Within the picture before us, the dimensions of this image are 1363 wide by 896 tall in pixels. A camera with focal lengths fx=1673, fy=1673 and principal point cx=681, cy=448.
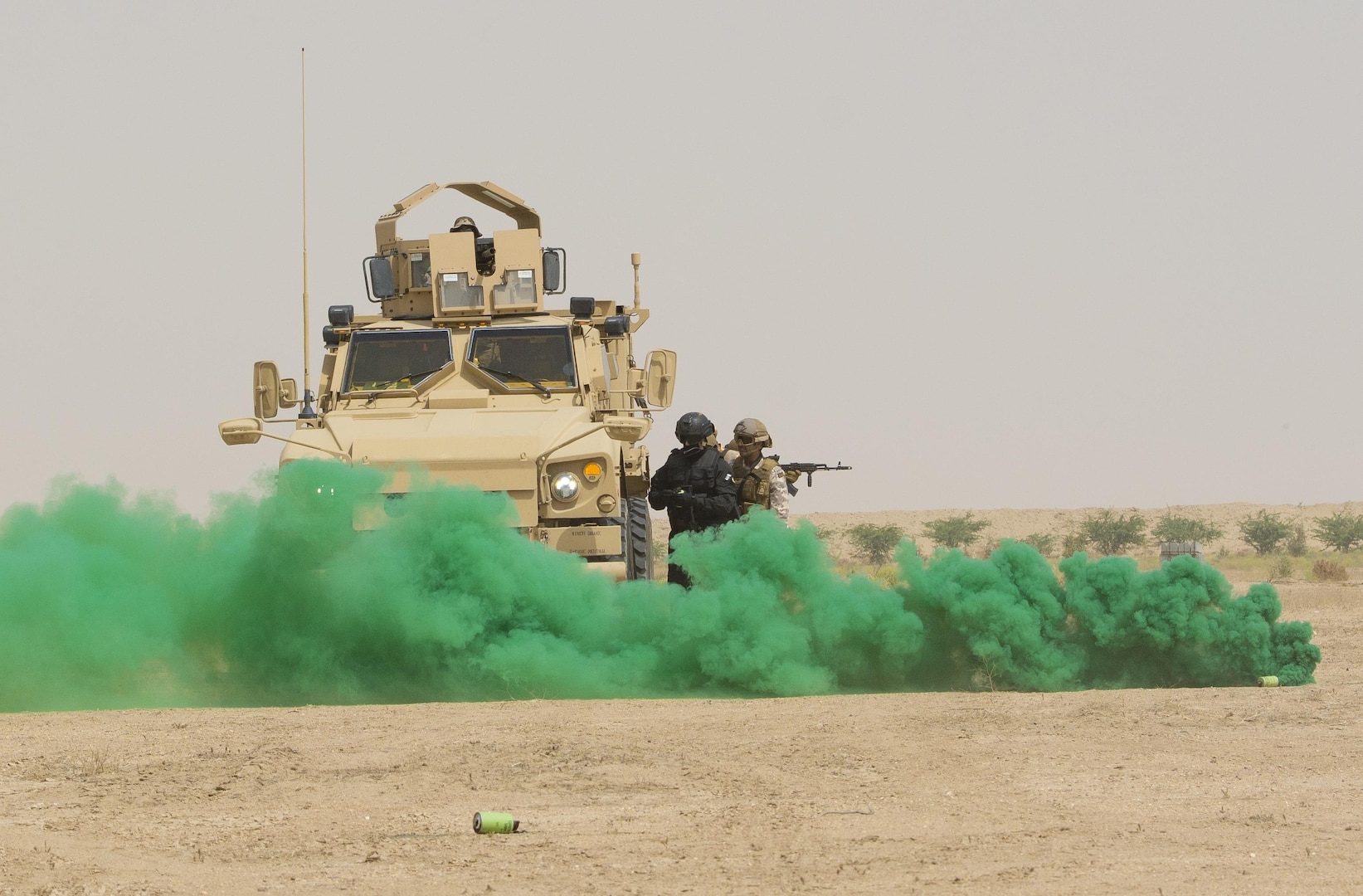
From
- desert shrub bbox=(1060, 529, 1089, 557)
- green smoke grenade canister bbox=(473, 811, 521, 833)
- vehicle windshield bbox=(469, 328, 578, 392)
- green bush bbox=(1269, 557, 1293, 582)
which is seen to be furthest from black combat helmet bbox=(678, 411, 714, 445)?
desert shrub bbox=(1060, 529, 1089, 557)

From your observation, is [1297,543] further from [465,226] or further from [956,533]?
[465,226]

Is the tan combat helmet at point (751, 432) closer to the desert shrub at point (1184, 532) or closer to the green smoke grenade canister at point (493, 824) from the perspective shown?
the green smoke grenade canister at point (493, 824)

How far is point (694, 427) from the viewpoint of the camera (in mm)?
12453

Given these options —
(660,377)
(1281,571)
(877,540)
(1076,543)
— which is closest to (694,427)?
(660,377)

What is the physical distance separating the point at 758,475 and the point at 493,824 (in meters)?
6.42

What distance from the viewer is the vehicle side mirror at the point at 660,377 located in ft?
47.5

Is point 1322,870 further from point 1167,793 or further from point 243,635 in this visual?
point 243,635

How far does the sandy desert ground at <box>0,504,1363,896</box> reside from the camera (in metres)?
6.09

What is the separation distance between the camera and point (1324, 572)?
30.8 m

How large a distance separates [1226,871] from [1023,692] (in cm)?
528

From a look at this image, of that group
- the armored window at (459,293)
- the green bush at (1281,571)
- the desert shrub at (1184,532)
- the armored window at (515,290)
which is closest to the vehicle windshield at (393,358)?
the armored window at (459,293)

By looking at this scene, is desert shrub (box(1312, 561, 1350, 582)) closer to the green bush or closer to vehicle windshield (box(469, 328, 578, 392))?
the green bush

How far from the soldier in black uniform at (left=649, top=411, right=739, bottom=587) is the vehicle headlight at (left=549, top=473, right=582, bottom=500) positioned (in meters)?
0.64

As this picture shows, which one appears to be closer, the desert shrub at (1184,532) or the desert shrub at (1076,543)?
the desert shrub at (1076,543)
